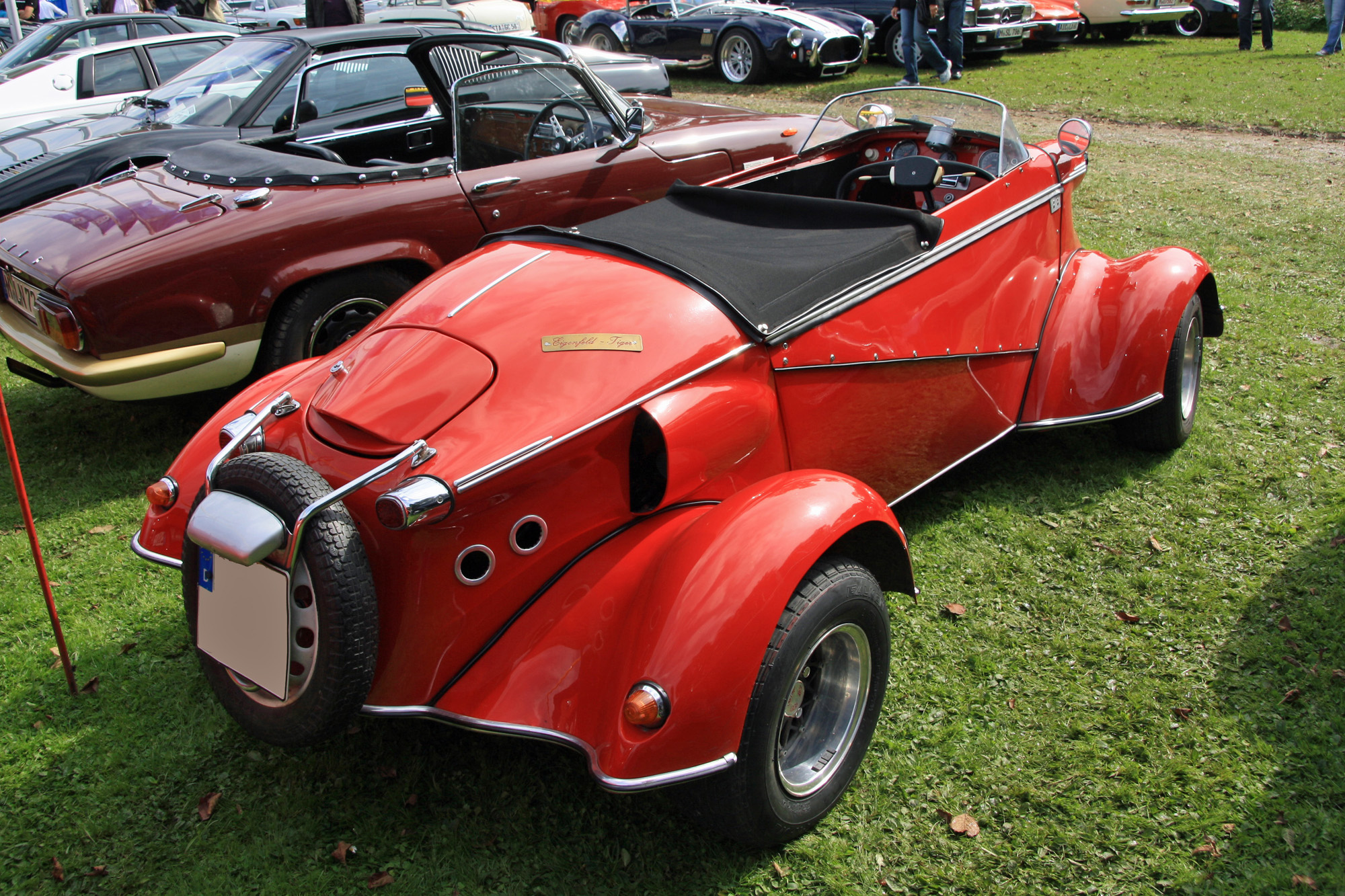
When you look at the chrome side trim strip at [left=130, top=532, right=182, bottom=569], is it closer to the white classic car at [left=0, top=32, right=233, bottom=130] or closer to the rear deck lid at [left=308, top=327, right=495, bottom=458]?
the rear deck lid at [left=308, top=327, right=495, bottom=458]

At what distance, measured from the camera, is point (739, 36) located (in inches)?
563

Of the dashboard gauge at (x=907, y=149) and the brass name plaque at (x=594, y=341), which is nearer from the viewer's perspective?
the brass name plaque at (x=594, y=341)

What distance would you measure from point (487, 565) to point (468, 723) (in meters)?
0.39

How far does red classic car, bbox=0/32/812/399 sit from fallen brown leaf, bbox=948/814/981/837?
3563mm

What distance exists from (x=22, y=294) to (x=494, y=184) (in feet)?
7.54

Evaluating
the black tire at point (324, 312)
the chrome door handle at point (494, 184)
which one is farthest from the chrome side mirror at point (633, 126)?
the black tire at point (324, 312)

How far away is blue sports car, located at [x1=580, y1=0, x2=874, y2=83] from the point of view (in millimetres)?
13828

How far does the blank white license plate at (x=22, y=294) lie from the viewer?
421cm

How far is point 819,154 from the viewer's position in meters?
4.48

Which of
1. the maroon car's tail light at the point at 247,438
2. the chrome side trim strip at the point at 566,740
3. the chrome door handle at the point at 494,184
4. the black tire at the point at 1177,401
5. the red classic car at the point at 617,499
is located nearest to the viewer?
the chrome side trim strip at the point at 566,740

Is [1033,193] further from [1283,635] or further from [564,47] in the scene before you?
[564,47]

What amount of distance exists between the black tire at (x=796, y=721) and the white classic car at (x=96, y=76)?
8.55 metres

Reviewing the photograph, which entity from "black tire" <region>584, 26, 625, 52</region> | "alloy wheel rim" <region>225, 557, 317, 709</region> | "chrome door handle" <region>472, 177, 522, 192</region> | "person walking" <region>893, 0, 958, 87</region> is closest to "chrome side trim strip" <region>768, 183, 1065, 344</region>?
"alloy wheel rim" <region>225, 557, 317, 709</region>

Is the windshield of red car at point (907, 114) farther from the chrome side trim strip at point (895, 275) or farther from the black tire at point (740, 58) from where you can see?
the black tire at point (740, 58)
